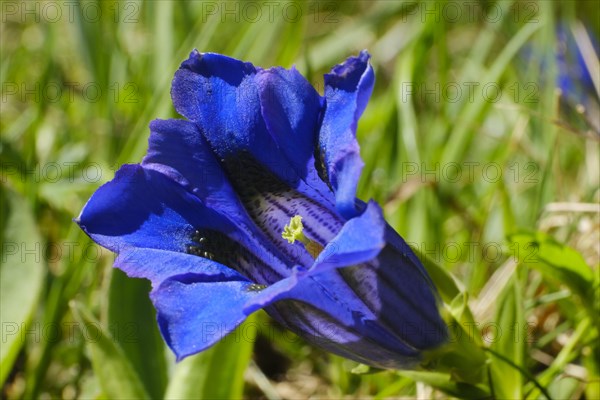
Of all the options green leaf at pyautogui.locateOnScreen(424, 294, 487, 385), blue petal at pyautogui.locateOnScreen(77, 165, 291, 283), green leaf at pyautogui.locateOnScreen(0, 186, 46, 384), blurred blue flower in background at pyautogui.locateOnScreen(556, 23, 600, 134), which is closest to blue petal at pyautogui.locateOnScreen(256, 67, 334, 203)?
blue petal at pyautogui.locateOnScreen(77, 165, 291, 283)

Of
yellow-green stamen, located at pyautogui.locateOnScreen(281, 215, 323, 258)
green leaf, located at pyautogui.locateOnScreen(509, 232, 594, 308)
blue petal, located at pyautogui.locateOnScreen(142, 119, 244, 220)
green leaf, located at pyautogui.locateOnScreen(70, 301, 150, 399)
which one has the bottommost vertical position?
green leaf, located at pyautogui.locateOnScreen(70, 301, 150, 399)

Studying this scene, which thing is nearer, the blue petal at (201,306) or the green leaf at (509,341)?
the blue petal at (201,306)

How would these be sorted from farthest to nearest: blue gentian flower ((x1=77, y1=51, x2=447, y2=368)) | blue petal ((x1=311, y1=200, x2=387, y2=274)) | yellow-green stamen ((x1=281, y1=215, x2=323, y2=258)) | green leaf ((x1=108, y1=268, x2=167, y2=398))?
green leaf ((x1=108, y1=268, x2=167, y2=398)), yellow-green stamen ((x1=281, y1=215, x2=323, y2=258)), blue gentian flower ((x1=77, y1=51, x2=447, y2=368)), blue petal ((x1=311, y1=200, x2=387, y2=274))

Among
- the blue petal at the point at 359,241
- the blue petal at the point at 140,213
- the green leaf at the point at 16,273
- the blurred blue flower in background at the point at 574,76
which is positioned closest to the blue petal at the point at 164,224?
the blue petal at the point at 140,213

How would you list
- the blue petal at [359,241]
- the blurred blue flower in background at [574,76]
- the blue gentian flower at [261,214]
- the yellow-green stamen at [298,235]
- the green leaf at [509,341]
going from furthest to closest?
1. the blurred blue flower in background at [574,76]
2. the green leaf at [509,341]
3. the yellow-green stamen at [298,235]
4. the blue gentian flower at [261,214]
5. the blue petal at [359,241]

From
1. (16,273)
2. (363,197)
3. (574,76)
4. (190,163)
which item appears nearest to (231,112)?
(190,163)

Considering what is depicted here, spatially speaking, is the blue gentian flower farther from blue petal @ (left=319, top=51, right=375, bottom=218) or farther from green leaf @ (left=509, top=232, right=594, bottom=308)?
green leaf @ (left=509, top=232, right=594, bottom=308)

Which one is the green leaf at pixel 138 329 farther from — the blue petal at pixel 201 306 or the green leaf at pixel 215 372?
the blue petal at pixel 201 306
